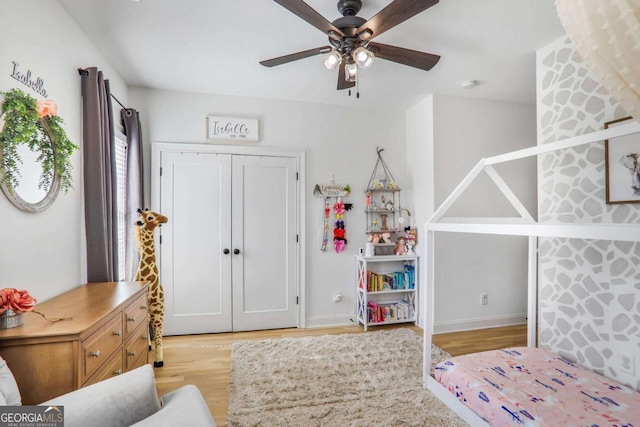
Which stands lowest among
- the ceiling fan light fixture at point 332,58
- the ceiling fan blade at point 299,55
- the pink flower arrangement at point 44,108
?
the pink flower arrangement at point 44,108

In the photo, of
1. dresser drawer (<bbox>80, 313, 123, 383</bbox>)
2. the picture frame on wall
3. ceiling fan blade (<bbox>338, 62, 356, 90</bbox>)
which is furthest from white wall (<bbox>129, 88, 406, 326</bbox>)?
dresser drawer (<bbox>80, 313, 123, 383</bbox>)

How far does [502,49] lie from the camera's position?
2.56 meters

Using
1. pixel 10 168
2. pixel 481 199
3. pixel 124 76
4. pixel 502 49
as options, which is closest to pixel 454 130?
pixel 481 199

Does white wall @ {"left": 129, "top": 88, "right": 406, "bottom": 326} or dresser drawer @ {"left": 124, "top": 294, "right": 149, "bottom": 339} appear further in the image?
white wall @ {"left": 129, "top": 88, "right": 406, "bottom": 326}

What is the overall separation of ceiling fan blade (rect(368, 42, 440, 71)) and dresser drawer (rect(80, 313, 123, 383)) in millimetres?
2223

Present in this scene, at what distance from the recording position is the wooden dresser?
125 centimetres

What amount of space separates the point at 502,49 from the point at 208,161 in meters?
3.03

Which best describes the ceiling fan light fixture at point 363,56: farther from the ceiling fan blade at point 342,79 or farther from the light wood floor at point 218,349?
the light wood floor at point 218,349

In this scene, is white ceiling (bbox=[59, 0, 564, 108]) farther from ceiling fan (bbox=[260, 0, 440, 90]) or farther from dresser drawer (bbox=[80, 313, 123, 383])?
dresser drawer (bbox=[80, 313, 123, 383])

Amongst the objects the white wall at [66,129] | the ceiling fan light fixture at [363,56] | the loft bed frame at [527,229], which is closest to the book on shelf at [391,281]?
the loft bed frame at [527,229]

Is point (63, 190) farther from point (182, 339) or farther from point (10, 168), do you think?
point (182, 339)

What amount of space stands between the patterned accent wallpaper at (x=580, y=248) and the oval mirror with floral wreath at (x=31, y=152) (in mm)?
3481

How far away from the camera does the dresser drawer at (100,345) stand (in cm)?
135

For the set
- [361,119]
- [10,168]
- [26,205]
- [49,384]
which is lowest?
[49,384]
